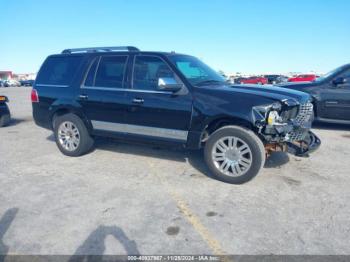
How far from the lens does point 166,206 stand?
12.1 feet

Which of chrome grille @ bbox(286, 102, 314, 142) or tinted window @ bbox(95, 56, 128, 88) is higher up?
tinted window @ bbox(95, 56, 128, 88)

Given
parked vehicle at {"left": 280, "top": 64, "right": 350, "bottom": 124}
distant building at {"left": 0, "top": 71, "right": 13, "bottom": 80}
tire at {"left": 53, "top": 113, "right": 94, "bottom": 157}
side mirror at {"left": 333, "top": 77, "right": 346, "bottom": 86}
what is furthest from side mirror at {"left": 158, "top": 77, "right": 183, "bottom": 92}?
distant building at {"left": 0, "top": 71, "right": 13, "bottom": 80}

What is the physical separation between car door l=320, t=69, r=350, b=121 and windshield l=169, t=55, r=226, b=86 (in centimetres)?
403

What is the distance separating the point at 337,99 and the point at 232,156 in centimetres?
504

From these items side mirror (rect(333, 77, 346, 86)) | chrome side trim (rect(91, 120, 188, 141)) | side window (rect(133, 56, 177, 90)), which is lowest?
chrome side trim (rect(91, 120, 188, 141))

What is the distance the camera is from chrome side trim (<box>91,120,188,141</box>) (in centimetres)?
473

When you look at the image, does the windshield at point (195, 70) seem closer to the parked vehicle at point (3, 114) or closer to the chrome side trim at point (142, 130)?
the chrome side trim at point (142, 130)

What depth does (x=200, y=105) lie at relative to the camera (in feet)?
14.6

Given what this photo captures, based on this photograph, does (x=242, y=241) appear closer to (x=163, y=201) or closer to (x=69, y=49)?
(x=163, y=201)

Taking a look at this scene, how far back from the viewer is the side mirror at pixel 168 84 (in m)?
4.36

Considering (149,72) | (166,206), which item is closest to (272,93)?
(149,72)

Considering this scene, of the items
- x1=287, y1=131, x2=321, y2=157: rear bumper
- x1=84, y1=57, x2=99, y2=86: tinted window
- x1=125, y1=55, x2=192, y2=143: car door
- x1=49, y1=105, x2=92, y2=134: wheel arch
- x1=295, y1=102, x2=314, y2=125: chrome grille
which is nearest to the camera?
x1=287, y1=131, x2=321, y2=157: rear bumper

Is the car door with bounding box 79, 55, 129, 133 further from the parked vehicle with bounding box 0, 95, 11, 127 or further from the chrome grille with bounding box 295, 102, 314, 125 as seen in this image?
the parked vehicle with bounding box 0, 95, 11, 127

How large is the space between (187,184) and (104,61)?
9.06 feet
